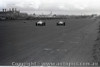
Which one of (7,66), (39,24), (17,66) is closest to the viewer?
(17,66)

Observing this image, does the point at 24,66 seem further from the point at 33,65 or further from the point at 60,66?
the point at 60,66

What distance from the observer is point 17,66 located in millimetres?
11531

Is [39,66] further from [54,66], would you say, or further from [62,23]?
[62,23]

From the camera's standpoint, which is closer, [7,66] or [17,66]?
[17,66]

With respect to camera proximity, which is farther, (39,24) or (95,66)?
(39,24)

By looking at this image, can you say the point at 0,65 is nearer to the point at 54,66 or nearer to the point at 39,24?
the point at 54,66

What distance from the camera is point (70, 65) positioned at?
11969mm

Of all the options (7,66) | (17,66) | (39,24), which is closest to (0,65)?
(7,66)

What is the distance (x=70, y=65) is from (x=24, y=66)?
82.6 inches

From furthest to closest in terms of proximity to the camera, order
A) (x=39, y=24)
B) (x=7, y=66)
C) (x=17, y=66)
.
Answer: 1. (x=39, y=24)
2. (x=7, y=66)
3. (x=17, y=66)

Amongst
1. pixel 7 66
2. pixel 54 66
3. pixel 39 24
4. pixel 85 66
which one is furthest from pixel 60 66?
pixel 39 24

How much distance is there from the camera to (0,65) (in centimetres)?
1300

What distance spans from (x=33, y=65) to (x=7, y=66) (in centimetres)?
136

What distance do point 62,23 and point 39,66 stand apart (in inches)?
2736
